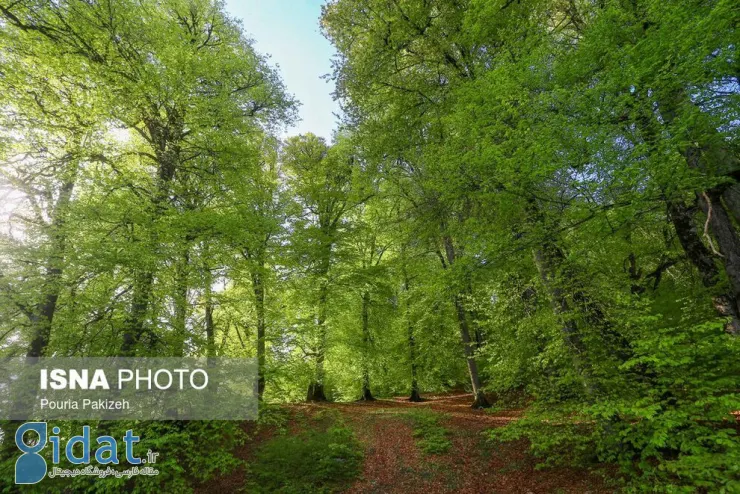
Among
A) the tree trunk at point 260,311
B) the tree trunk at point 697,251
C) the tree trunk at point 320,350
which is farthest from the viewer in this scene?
the tree trunk at point 320,350

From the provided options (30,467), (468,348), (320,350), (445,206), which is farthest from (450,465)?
(30,467)

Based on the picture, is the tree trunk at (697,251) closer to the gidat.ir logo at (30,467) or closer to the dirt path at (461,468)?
the dirt path at (461,468)

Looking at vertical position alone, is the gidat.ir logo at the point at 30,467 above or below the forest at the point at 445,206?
below

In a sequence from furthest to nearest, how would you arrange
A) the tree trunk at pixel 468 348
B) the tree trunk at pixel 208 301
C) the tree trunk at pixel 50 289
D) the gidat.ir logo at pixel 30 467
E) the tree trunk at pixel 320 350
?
1. the tree trunk at pixel 320 350
2. the tree trunk at pixel 468 348
3. the tree trunk at pixel 208 301
4. the tree trunk at pixel 50 289
5. the gidat.ir logo at pixel 30 467

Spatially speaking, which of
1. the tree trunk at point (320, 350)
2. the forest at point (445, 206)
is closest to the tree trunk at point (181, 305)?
the forest at point (445, 206)

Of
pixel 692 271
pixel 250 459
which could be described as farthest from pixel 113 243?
pixel 692 271

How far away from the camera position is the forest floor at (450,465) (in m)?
7.18

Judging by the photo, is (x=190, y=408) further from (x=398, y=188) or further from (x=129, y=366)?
(x=398, y=188)

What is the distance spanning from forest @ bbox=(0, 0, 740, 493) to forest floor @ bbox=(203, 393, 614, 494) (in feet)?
0.49

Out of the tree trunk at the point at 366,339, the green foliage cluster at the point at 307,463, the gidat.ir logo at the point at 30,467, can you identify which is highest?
the tree trunk at the point at 366,339

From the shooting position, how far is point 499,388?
801 centimetres

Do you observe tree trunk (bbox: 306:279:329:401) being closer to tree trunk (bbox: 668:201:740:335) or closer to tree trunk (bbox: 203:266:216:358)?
tree trunk (bbox: 203:266:216:358)

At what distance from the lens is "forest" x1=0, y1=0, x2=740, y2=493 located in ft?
16.9

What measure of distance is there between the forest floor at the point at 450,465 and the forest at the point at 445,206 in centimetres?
15
